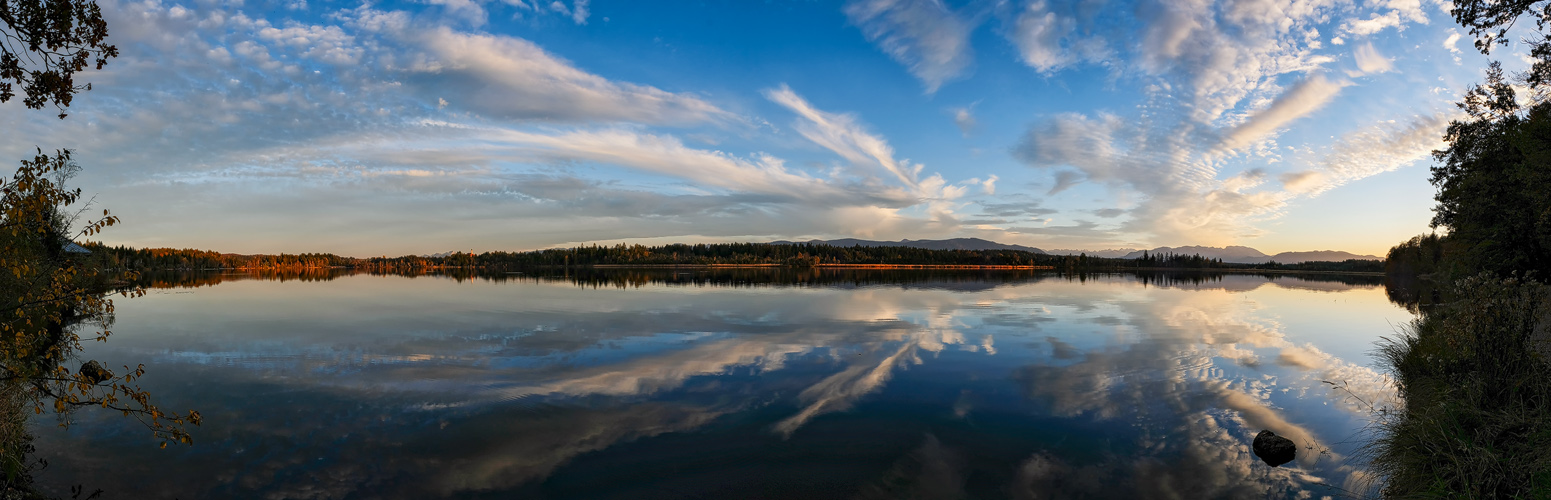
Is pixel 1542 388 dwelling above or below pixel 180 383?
above

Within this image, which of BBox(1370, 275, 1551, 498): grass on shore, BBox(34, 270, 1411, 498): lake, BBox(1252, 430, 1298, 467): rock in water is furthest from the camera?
BBox(1252, 430, 1298, 467): rock in water

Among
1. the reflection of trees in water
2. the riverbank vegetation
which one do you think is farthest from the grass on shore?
the reflection of trees in water

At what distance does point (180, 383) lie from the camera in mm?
14195

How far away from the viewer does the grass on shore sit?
7.21 m

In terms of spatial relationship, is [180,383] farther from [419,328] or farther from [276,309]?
[276,309]

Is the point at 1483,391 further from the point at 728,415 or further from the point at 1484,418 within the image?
the point at 728,415

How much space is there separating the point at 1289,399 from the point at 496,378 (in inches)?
674

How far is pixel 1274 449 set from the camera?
9.73m

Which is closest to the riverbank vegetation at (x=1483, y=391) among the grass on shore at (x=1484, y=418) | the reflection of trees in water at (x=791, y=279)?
the grass on shore at (x=1484, y=418)

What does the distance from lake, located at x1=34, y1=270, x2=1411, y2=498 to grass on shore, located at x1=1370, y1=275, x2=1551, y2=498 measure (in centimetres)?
79

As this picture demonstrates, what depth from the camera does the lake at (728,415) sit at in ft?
28.1

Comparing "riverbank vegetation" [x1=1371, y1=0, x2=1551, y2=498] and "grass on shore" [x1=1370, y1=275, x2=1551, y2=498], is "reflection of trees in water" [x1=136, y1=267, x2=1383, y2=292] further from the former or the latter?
"grass on shore" [x1=1370, y1=275, x2=1551, y2=498]

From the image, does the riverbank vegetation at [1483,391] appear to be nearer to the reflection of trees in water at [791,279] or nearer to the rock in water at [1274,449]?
the rock in water at [1274,449]

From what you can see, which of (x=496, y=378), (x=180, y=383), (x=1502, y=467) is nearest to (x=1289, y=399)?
(x=1502, y=467)
